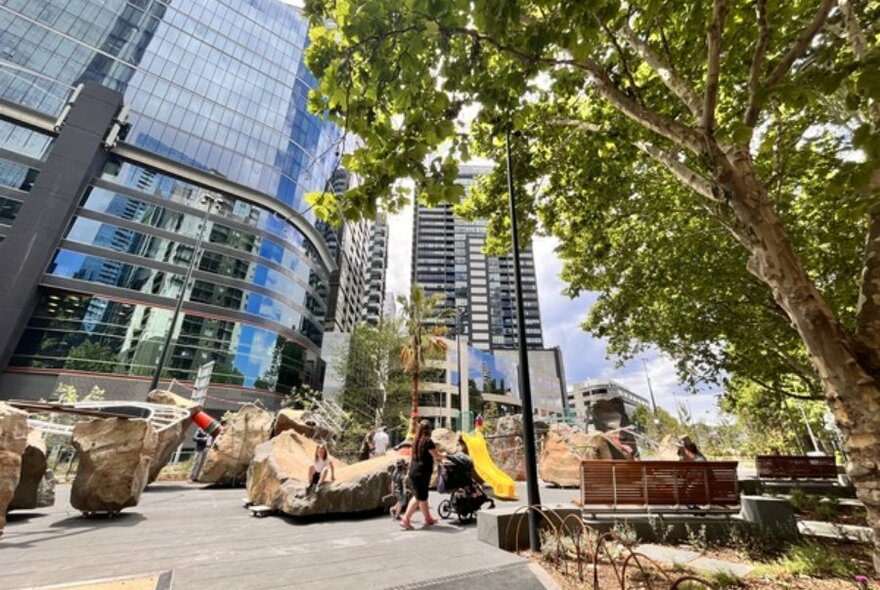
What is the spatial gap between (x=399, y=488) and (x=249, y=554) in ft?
11.7

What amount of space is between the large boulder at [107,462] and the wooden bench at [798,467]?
58.2ft

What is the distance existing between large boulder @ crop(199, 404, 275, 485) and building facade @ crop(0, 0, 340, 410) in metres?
15.5

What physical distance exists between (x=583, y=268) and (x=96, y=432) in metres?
13.5

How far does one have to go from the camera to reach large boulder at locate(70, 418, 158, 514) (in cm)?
757

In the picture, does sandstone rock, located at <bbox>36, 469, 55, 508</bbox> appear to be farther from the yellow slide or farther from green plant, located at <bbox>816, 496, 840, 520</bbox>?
green plant, located at <bbox>816, 496, 840, 520</bbox>

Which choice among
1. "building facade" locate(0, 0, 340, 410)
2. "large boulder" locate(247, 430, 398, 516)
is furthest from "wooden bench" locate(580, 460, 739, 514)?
"building facade" locate(0, 0, 340, 410)

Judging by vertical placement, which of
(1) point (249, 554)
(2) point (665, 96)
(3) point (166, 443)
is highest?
(2) point (665, 96)

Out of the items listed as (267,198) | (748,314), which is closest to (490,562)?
(748,314)

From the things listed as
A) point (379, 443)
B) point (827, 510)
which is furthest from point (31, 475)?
point (827, 510)

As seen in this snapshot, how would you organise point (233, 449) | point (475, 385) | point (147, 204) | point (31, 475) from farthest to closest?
point (475, 385)
point (147, 204)
point (233, 449)
point (31, 475)

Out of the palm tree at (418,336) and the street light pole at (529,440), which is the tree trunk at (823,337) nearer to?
the street light pole at (529,440)

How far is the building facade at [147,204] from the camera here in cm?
3039

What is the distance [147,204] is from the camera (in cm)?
3606

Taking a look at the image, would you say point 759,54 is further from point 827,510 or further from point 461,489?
point 827,510
